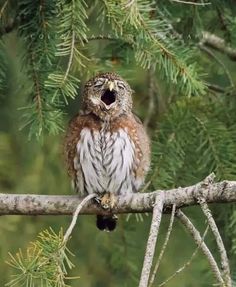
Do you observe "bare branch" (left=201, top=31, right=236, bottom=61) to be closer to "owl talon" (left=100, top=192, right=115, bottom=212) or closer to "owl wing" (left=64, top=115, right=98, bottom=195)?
"owl wing" (left=64, top=115, right=98, bottom=195)

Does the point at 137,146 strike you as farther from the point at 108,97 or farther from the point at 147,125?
the point at 147,125

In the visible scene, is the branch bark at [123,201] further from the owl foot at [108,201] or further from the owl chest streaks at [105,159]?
the owl chest streaks at [105,159]

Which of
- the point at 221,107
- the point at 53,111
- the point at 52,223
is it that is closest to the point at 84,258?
the point at 52,223

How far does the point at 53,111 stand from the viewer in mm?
3588

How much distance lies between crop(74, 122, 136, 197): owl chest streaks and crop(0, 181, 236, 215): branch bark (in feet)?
0.69

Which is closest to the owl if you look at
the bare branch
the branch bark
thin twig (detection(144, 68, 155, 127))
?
the branch bark

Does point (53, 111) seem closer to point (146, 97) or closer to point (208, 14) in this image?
point (208, 14)

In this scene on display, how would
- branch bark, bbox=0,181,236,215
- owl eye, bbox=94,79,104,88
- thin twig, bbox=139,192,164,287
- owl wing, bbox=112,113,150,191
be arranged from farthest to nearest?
1. owl wing, bbox=112,113,150,191
2. owl eye, bbox=94,79,104,88
3. branch bark, bbox=0,181,236,215
4. thin twig, bbox=139,192,164,287

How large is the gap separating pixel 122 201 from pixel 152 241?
838 mm

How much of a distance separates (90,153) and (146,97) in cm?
113

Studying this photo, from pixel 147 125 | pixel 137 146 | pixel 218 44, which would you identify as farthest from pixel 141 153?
pixel 218 44

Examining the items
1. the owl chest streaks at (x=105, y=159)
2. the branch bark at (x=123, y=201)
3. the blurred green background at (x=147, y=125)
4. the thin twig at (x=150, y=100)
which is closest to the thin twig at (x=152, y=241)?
the branch bark at (x=123, y=201)

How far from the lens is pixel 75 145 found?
4035 millimetres

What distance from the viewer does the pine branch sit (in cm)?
313
